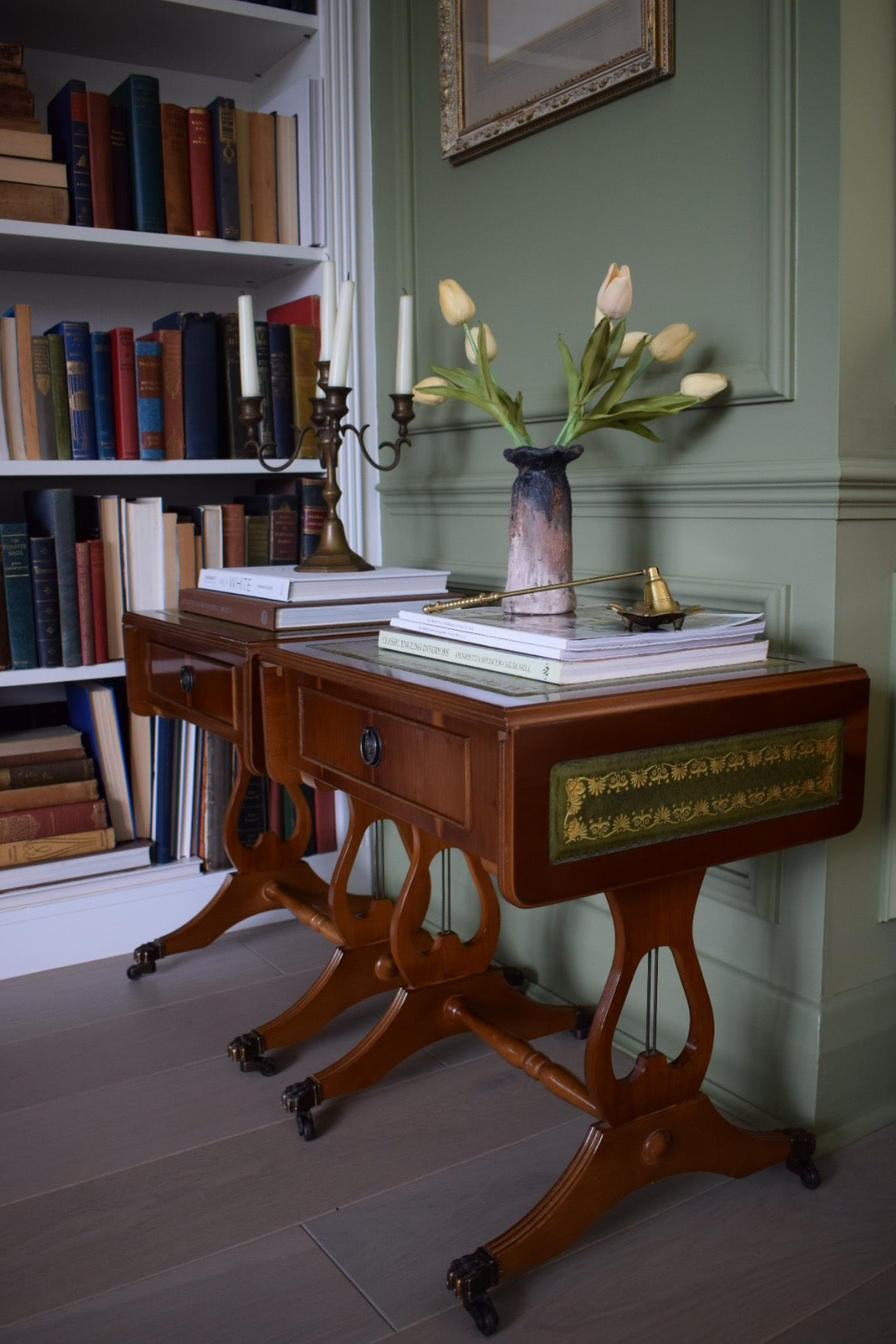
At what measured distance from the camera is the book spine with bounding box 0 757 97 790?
83.6 inches

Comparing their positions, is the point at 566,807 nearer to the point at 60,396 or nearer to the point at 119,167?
the point at 60,396

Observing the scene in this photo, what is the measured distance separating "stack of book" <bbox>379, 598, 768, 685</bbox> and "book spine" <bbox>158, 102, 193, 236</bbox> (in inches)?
44.7

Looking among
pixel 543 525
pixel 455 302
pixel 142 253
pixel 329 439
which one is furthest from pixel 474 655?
pixel 142 253

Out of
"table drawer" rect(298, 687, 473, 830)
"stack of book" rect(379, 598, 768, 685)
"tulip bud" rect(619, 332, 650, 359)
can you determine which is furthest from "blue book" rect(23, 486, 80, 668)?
"tulip bud" rect(619, 332, 650, 359)

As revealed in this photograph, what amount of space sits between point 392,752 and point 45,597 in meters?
1.11

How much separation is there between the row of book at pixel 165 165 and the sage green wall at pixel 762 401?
1.80 ft

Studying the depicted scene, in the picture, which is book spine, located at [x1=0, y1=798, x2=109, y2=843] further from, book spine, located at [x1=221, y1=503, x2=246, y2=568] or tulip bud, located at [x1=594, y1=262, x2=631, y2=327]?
tulip bud, located at [x1=594, y1=262, x2=631, y2=327]

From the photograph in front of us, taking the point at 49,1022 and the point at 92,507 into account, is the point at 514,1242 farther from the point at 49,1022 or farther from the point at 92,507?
the point at 92,507

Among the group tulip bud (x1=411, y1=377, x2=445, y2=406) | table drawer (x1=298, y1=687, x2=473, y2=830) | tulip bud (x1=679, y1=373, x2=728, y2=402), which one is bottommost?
table drawer (x1=298, y1=687, x2=473, y2=830)

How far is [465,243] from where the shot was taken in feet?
6.64

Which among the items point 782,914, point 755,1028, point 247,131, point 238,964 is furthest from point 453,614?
point 247,131

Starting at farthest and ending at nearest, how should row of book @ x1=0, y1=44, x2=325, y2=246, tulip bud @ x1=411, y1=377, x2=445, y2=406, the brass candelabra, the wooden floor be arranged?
row of book @ x1=0, y1=44, x2=325, y2=246
the brass candelabra
tulip bud @ x1=411, y1=377, x2=445, y2=406
the wooden floor

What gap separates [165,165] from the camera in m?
2.14

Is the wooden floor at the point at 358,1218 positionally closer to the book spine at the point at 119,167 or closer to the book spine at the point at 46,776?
the book spine at the point at 46,776
